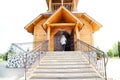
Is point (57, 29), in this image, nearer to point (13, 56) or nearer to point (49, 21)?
point (49, 21)

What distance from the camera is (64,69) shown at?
25.4 ft

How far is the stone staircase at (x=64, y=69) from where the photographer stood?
22.8 ft

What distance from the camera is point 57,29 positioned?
14.9 meters

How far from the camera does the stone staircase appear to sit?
22.8 feet

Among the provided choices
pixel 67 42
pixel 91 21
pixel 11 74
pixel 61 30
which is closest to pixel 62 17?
pixel 61 30

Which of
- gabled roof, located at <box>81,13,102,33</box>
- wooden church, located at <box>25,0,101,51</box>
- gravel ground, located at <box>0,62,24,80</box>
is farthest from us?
gabled roof, located at <box>81,13,102,33</box>

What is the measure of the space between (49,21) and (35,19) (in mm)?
2718

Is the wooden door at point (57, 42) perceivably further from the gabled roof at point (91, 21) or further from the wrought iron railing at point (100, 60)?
the wrought iron railing at point (100, 60)

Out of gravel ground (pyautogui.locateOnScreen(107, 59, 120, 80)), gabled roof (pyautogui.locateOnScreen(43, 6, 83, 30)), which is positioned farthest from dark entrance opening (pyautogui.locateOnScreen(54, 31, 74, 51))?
gravel ground (pyautogui.locateOnScreen(107, 59, 120, 80))

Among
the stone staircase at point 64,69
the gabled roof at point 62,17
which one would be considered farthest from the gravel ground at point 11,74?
the gabled roof at point 62,17

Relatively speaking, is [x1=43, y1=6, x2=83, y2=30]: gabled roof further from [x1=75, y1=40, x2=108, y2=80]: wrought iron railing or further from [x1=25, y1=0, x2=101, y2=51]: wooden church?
[x1=75, y1=40, x2=108, y2=80]: wrought iron railing

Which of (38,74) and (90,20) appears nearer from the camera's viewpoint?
(38,74)

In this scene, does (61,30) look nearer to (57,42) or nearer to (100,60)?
(57,42)

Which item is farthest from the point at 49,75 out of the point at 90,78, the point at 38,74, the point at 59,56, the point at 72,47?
the point at 72,47
